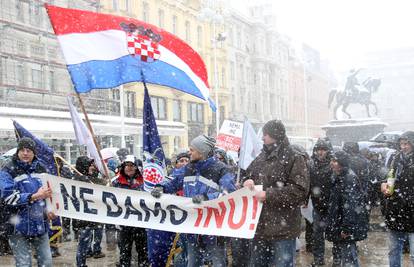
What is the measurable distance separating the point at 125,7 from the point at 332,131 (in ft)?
50.0

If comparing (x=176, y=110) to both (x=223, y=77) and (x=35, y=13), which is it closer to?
(x=223, y=77)

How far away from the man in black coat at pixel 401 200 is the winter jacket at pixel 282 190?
1.40 meters

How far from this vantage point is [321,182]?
689cm

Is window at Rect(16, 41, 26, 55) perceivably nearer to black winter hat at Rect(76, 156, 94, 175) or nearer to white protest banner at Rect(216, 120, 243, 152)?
white protest banner at Rect(216, 120, 243, 152)

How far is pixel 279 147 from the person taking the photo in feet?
15.6

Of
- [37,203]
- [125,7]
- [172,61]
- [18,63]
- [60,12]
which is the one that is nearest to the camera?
[37,203]

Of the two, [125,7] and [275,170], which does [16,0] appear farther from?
[275,170]

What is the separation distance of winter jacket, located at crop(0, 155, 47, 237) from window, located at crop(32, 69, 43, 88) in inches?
802

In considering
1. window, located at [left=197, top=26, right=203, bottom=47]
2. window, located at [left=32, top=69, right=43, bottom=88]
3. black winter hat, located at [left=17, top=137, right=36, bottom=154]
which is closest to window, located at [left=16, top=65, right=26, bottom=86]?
window, located at [left=32, top=69, right=43, bottom=88]

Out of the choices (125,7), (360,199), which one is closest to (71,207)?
(360,199)

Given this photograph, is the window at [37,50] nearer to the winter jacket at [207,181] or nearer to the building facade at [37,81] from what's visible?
the building facade at [37,81]

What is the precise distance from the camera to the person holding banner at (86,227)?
6.87m

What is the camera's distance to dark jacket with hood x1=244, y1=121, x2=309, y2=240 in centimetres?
455

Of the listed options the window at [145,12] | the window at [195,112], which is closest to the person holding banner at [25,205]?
the window at [145,12]
